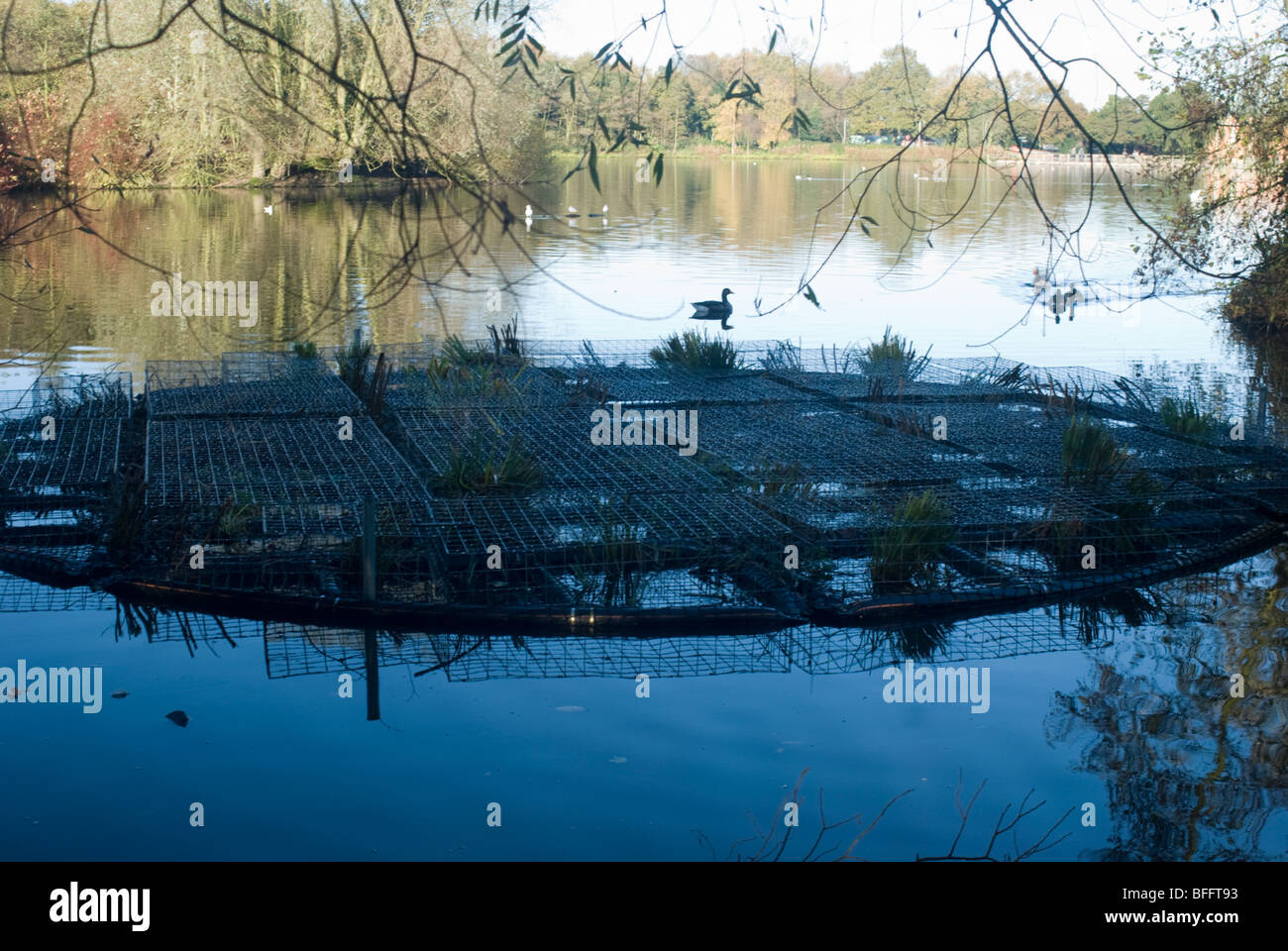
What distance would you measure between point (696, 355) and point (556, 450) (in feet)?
10.3

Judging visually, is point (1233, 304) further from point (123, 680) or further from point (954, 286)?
point (123, 680)

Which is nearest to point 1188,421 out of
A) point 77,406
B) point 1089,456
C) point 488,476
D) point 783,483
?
point 1089,456

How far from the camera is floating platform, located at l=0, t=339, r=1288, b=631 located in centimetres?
555

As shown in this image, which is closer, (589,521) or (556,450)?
(589,521)

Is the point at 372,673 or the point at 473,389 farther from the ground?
the point at 473,389

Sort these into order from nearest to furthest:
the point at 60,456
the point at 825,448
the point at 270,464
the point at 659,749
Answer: the point at 659,749
the point at 270,464
the point at 60,456
the point at 825,448

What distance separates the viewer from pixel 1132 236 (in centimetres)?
2586

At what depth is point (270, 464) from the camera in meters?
6.77

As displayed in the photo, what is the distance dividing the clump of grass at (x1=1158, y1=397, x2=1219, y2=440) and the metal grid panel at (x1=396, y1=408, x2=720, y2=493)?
3.42 m

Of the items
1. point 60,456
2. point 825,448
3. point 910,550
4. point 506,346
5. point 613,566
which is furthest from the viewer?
point 506,346

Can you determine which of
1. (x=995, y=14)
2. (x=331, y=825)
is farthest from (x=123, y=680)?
(x=995, y=14)

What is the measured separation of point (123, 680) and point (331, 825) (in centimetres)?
148

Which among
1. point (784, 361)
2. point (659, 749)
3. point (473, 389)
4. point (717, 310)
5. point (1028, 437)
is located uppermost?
point (717, 310)

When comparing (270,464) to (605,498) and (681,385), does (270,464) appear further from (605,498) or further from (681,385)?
(681,385)
